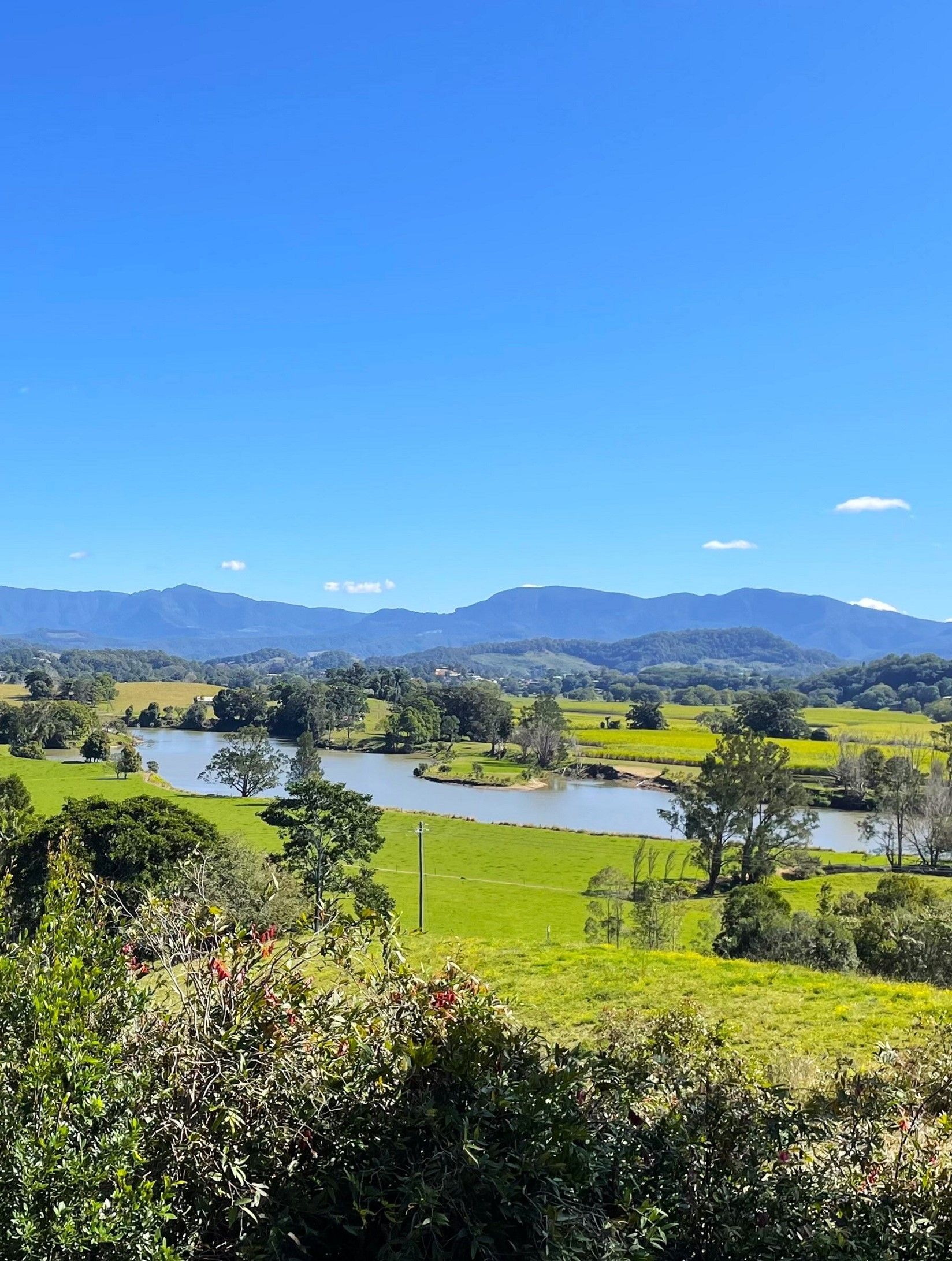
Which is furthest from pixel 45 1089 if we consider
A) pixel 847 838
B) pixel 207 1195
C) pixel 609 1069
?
pixel 847 838

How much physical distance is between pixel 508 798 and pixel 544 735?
15.9 m

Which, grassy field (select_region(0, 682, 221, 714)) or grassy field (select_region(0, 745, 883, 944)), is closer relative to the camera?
grassy field (select_region(0, 745, 883, 944))

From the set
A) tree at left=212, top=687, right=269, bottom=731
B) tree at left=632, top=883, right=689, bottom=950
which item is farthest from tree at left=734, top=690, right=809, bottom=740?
tree at left=632, top=883, right=689, bottom=950

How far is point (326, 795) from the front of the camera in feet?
82.9

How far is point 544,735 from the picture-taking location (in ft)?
247

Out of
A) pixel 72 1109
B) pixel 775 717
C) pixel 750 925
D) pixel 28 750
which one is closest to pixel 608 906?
pixel 750 925

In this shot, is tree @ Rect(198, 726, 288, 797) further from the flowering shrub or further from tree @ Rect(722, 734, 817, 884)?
the flowering shrub

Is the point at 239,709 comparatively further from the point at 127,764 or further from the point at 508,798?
the point at 508,798

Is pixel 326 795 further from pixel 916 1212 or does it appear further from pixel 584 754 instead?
pixel 584 754

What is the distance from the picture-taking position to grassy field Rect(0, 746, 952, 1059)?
9156 millimetres

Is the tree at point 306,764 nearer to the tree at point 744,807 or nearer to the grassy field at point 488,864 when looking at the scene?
the grassy field at point 488,864

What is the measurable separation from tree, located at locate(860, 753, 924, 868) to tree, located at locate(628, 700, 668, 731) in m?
54.8

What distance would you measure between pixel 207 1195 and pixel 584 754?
7871 cm

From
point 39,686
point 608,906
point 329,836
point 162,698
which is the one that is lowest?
point 608,906
